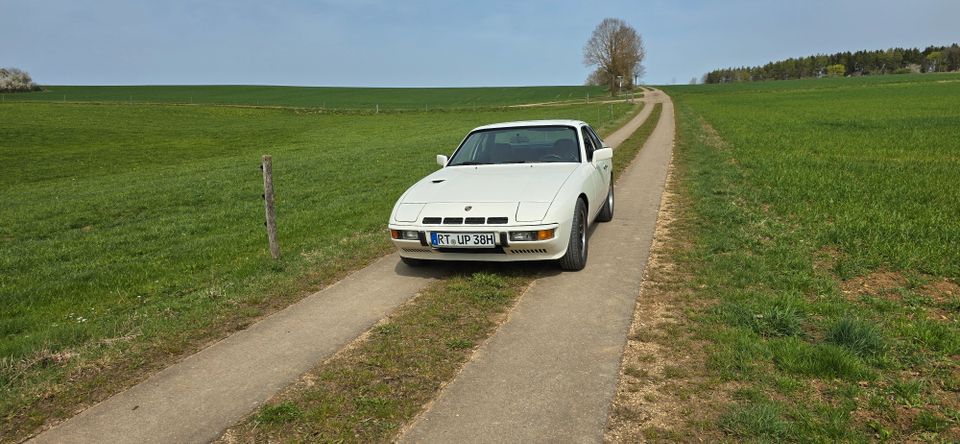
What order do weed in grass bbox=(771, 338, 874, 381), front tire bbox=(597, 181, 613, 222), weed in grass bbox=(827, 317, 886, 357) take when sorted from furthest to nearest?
front tire bbox=(597, 181, 613, 222)
weed in grass bbox=(827, 317, 886, 357)
weed in grass bbox=(771, 338, 874, 381)

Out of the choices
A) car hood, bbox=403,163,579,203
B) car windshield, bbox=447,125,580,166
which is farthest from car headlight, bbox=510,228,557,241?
car windshield, bbox=447,125,580,166

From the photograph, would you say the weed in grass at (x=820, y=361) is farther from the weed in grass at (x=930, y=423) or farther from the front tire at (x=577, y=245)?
the front tire at (x=577, y=245)

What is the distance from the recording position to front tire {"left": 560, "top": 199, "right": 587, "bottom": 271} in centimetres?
516

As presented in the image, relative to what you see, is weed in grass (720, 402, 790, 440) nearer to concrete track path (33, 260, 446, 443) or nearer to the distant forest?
concrete track path (33, 260, 446, 443)

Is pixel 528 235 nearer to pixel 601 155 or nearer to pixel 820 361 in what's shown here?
pixel 601 155

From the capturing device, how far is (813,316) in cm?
393

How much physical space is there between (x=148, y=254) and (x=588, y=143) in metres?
6.01

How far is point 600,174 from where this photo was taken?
670 centimetres

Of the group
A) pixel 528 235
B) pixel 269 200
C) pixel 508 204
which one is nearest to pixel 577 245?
pixel 528 235

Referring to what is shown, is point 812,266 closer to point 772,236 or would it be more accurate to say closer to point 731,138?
point 772,236

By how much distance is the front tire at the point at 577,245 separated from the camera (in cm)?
516

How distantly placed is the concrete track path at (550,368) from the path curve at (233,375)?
42.2 inches

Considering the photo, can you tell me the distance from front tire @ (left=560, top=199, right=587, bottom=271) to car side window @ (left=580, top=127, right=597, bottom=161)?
1.31 metres

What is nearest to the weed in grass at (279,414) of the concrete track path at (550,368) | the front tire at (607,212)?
the concrete track path at (550,368)
